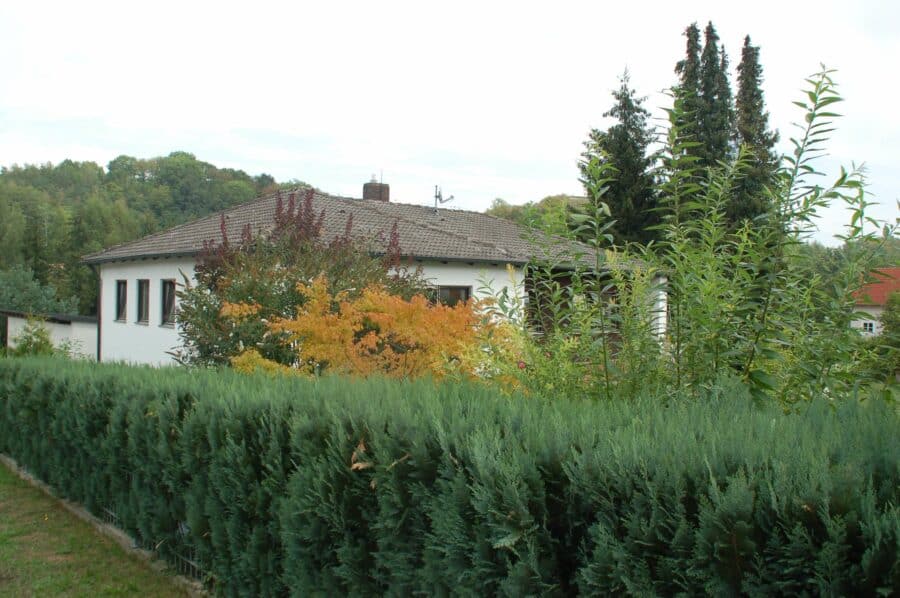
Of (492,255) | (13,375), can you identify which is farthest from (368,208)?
(13,375)

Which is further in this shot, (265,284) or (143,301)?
(143,301)

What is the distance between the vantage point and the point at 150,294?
→ 82.5ft

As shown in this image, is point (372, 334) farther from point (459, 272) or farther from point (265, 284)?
point (459, 272)

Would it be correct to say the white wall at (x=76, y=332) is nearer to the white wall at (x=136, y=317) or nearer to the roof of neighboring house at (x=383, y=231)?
the white wall at (x=136, y=317)

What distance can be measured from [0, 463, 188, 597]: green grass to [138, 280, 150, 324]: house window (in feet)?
59.5

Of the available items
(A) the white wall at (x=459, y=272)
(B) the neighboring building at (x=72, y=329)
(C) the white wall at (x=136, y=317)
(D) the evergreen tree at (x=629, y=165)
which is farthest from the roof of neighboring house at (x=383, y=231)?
(D) the evergreen tree at (x=629, y=165)

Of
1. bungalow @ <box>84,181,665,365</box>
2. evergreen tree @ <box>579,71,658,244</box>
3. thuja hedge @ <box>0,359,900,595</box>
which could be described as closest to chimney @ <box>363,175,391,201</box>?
bungalow @ <box>84,181,665,365</box>

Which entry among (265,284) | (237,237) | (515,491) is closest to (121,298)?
(237,237)

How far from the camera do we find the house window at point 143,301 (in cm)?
2572

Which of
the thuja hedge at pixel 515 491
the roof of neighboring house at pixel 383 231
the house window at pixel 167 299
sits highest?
the roof of neighboring house at pixel 383 231

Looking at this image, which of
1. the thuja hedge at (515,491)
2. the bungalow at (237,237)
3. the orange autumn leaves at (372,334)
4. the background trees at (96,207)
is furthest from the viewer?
the background trees at (96,207)

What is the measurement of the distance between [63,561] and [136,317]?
69.7 feet

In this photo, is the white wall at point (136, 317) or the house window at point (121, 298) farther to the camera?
the house window at point (121, 298)

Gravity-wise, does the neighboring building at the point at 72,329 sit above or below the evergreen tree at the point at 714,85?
below
